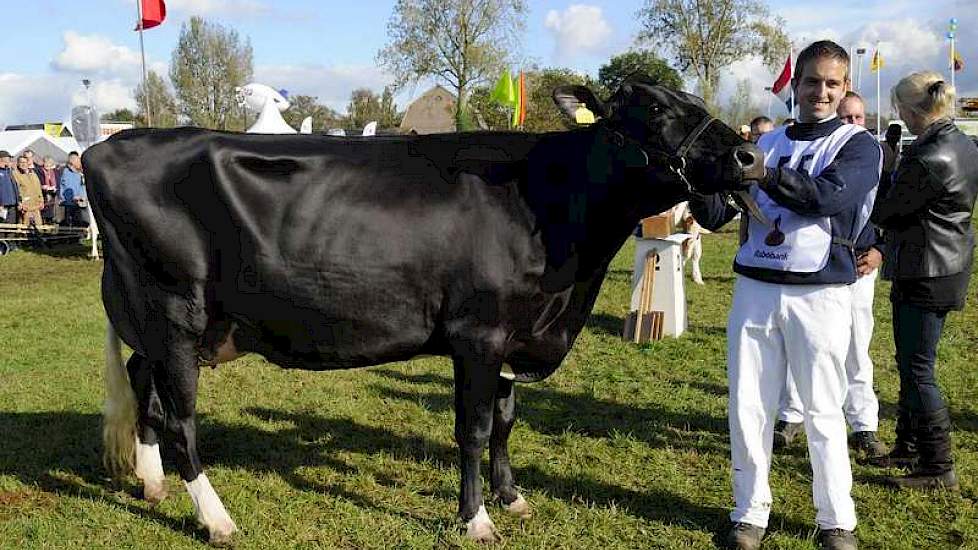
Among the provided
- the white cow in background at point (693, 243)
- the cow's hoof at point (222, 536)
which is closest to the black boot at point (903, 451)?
the cow's hoof at point (222, 536)

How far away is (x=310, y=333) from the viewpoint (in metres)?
3.80

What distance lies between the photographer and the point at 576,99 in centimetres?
357

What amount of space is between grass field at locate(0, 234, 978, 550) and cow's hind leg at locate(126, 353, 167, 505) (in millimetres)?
114

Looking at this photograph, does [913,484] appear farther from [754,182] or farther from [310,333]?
[310,333]

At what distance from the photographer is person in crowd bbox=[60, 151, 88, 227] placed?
59.1 feet

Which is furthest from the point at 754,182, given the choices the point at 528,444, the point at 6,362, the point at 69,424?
the point at 6,362

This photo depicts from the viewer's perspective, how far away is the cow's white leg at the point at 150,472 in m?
4.46

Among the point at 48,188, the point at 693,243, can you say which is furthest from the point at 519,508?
the point at 48,188

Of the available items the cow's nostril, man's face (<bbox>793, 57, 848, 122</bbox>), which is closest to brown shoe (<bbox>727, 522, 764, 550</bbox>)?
the cow's nostril

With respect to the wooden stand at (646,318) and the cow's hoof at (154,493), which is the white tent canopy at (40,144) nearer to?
the wooden stand at (646,318)

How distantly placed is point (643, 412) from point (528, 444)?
1.14m

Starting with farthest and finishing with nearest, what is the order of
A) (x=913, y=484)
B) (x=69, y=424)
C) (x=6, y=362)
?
(x=6, y=362)
(x=69, y=424)
(x=913, y=484)

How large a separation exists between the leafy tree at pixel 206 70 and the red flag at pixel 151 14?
39.2 meters

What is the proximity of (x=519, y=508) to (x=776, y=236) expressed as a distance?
1.94 metres
